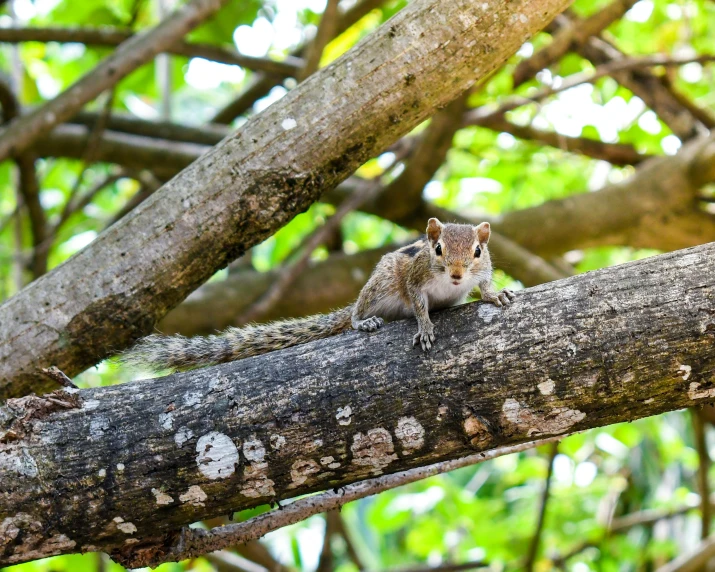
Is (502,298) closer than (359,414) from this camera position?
No

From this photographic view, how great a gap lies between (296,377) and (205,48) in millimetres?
3227

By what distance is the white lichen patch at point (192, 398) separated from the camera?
2314 millimetres

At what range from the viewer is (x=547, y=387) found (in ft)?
7.06

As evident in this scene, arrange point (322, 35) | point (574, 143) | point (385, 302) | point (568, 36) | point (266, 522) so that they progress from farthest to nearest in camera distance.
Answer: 1. point (574, 143)
2. point (568, 36)
3. point (322, 35)
4. point (385, 302)
5. point (266, 522)

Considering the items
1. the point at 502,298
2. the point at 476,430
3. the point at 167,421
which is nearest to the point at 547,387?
the point at 476,430

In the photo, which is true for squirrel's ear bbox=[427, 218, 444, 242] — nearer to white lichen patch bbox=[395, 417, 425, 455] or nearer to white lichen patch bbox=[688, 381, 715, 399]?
white lichen patch bbox=[395, 417, 425, 455]

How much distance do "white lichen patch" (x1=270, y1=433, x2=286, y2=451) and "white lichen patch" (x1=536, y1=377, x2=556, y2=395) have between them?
27.6 inches

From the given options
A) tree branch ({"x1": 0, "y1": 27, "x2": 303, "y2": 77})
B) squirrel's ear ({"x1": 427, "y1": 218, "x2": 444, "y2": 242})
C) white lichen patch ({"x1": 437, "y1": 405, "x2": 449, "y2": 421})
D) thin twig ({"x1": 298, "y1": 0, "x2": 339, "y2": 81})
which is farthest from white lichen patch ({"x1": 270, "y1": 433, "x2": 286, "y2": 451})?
tree branch ({"x1": 0, "y1": 27, "x2": 303, "y2": 77})

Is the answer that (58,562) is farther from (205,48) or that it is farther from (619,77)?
(619,77)

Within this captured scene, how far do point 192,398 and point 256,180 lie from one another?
0.83m

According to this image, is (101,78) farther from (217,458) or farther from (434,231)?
(217,458)

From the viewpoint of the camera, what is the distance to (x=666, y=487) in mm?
6641

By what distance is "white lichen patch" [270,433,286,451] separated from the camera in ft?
7.29

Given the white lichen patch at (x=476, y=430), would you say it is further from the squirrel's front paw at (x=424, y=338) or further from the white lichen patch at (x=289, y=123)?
the white lichen patch at (x=289, y=123)
